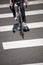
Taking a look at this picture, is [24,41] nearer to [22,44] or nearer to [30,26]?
[22,44]

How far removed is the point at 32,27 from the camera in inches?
250

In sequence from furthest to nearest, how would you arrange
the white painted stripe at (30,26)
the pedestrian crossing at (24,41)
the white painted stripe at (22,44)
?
the white painted stripe at (30,26)
the white painted stripe at (22,44)
the pedestrian crossing at (24,41)

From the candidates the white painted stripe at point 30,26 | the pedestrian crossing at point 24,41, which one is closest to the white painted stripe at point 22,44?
the pedestrian crossing at point 24,41

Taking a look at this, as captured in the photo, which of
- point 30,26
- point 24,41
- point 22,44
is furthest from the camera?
point 30,26

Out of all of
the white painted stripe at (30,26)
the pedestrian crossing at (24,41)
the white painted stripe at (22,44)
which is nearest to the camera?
the pedestrian crossing at (24,41)

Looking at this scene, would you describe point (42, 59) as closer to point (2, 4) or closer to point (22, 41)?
point (22, 41)

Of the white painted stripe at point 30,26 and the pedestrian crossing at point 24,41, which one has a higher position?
the pedestrian crossing at point 24,41

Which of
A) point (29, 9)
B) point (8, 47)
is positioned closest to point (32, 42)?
point (8, 47)

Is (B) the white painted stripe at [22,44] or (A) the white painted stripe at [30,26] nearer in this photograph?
(B) the white painted stripe at [22,44]

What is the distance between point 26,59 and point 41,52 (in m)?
0.44

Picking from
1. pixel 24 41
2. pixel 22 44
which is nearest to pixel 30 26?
pixel 24 41

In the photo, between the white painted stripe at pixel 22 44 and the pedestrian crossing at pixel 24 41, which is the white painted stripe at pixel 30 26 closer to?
the pedestrian crossing at pixel 24 41

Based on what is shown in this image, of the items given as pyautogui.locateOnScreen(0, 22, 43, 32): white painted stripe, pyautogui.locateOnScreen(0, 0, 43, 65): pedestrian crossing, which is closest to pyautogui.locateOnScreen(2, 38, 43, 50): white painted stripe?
pyautogui.locateOnScreen(0, 0, 43, 65): pedestrian crossing

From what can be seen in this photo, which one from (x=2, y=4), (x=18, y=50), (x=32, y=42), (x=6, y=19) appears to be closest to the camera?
(x=18, y=50)
